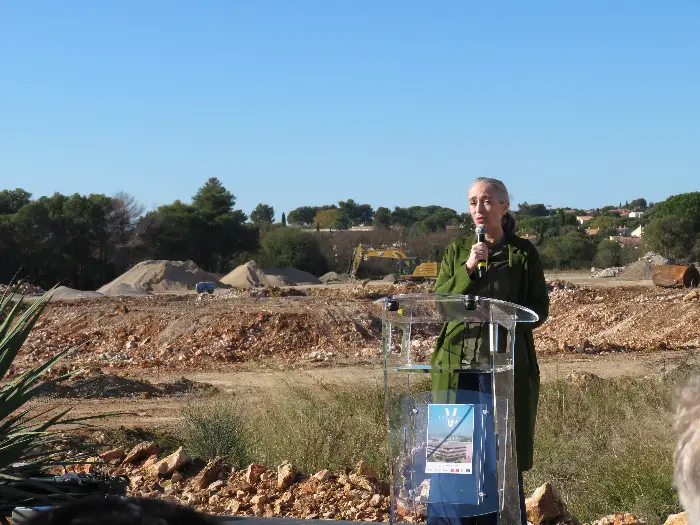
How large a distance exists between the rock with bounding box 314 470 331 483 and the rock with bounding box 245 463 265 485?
444 millimetres

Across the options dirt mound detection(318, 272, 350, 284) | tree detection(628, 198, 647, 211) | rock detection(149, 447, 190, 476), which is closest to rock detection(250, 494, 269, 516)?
rock detection(149, 447, 190, 476)

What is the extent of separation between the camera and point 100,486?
463 centimetres

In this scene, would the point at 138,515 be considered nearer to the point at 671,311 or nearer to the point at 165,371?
the point at 165,371

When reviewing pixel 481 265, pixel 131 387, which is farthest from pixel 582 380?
pixel 481 265

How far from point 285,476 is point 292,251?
5440cm

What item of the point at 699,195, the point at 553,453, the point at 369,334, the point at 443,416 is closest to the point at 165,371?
the point at 369,334

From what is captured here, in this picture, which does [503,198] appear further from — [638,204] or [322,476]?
[638,204]

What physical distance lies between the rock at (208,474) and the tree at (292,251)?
52586 millimetres

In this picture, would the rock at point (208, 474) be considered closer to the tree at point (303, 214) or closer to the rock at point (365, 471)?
the rock at point (365, 471)

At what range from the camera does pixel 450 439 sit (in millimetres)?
4227

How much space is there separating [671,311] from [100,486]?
76.2 ft

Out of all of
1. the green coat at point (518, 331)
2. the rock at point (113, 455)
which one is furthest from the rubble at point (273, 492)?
the green coat at point (518, 331)

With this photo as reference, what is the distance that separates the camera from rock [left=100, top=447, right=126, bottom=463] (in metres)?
8.70

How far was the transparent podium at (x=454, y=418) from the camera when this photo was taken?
4.20 m
